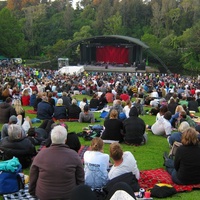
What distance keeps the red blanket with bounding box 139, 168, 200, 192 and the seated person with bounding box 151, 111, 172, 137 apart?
116 inches

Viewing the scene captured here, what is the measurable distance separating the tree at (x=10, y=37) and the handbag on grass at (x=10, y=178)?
51.5 m

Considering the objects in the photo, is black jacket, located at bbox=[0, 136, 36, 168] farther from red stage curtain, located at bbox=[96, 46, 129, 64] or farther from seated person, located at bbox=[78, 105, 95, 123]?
red stage curtain, located at bbox=[96, 46, 129, 64]

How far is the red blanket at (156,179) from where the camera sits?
5.89 metres

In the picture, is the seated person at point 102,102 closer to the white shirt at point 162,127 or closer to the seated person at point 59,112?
the seated person at point 59,112

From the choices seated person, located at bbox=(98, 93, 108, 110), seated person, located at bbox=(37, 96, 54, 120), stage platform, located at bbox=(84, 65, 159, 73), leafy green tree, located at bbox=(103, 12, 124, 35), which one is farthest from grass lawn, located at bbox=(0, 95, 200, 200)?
leafy green tree, located at bbox=(103, 12, 124, 35)

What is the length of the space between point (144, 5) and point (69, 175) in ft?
249

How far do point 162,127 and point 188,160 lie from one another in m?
4.19

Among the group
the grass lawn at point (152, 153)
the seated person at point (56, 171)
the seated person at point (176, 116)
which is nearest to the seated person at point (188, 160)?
the grass lawn at point (152, 153)

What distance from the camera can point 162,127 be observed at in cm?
1005

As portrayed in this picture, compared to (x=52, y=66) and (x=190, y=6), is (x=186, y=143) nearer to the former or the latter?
(x=52, y=66)

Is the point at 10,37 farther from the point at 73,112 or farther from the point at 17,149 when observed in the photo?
the point at 17,149

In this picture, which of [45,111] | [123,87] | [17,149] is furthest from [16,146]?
[123,87]

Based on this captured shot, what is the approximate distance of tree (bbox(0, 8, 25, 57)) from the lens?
5506 cm

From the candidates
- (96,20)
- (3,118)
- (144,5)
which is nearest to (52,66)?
(96,20)
